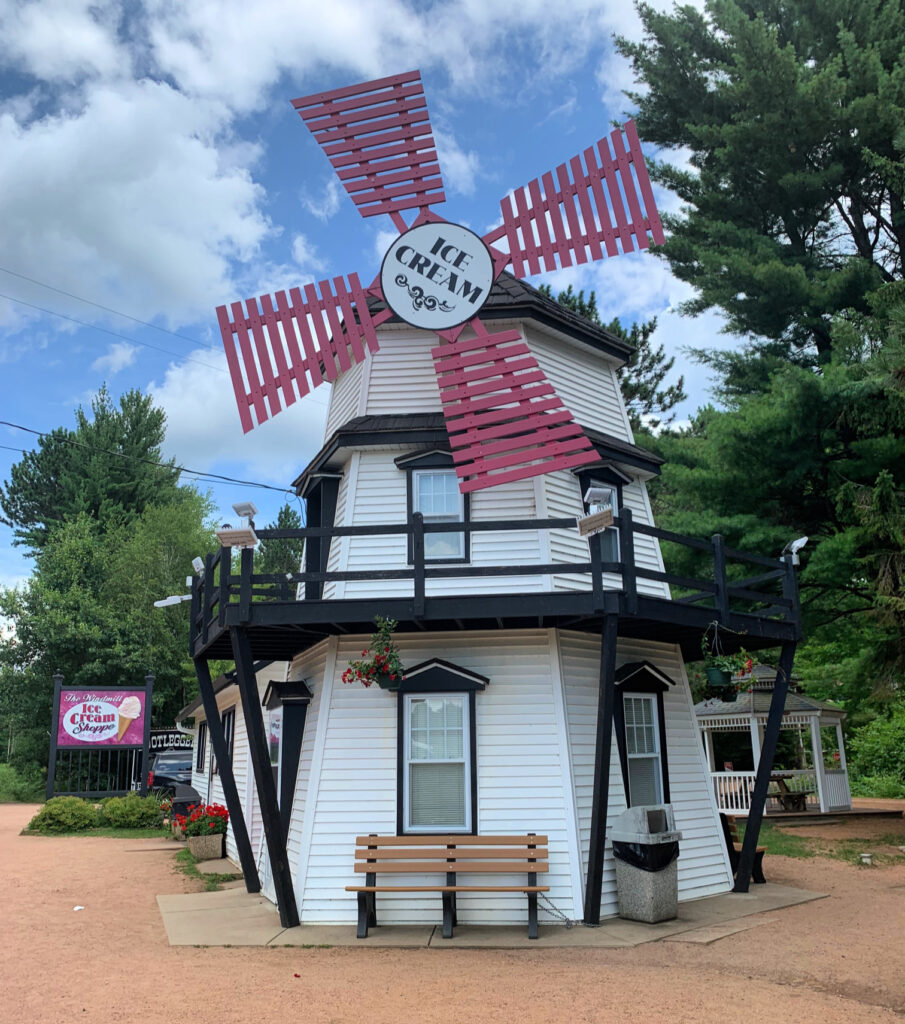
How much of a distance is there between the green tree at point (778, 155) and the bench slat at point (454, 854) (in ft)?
38.4

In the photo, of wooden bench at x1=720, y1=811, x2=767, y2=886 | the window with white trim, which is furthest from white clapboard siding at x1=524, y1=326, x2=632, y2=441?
wooden bench at x1=720, y1=811, x2=767, y2=886

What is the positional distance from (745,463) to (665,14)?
1112 centimetres

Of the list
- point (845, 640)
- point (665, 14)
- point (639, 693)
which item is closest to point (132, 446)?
point (665, 14)

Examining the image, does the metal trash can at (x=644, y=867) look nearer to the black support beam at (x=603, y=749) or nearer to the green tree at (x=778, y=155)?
the black support beam at (x=603, y=749)

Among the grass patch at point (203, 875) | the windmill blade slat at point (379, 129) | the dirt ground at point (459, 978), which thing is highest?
the windmill blade slat at point (379, 129)

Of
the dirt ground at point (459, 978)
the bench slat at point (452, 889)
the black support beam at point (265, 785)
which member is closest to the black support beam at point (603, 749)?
the bench slat at point (452, 889)

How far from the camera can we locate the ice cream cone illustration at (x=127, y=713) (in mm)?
22625

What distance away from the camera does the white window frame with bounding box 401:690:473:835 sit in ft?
29.6

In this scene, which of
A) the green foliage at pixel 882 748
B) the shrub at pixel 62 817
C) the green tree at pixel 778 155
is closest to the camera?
the green tree at pixel 778 155

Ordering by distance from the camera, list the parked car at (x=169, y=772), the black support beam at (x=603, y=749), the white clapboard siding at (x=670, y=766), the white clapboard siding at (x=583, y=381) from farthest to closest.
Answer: the parked car at (x=169, y=772) → the white clapboard siding at (x=583, y=381) → the white clapboard siding at (x=670, y=766) → the black support beam at (x=603, y=749)

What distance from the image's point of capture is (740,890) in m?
10.5

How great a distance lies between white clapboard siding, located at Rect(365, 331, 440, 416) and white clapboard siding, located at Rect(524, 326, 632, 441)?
1345 millimetres

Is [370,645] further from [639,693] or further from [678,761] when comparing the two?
[678,761]

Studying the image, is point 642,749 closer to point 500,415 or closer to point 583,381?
point 500,415
